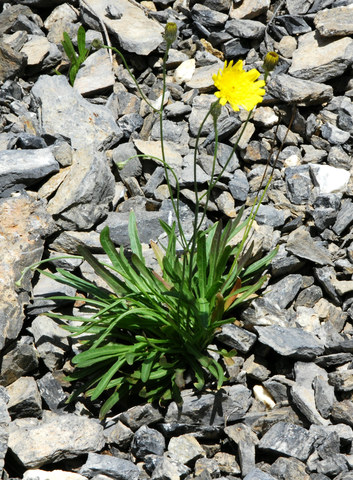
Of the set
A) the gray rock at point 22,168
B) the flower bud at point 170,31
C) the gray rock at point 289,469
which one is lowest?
the gray rock at point 289,469

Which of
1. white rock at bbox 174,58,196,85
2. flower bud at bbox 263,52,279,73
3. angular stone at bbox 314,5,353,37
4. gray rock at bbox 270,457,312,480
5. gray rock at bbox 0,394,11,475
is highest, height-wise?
flower bud at bbox 263,52,279,73

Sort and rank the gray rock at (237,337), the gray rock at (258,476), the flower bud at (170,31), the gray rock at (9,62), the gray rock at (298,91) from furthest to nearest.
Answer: the gray rock at (9,62) → the gray rock at (298,91) → the gray rock at (237,337) → the gray rock at (258,476) → the flower bud at (170,31)

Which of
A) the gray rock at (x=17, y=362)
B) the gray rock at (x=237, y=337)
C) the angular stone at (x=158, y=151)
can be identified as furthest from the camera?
the angular stone at (x=158, y=151)

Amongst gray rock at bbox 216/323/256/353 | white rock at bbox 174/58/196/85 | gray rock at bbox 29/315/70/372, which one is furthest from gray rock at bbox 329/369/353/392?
white rock at bbox 174/58/196/85

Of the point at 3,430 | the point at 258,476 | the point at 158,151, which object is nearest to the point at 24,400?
the point at 3,430

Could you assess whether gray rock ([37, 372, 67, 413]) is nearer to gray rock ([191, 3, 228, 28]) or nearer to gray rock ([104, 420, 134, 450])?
gray rock ([104, 420, 134, 450])

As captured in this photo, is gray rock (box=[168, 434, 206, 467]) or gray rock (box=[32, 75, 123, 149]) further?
gray rock (box=[32, 75, 123, 149])

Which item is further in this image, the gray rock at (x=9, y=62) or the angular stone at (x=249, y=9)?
the angular stone at (x=249, y=9)

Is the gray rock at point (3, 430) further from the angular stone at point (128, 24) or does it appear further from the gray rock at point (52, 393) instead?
the angular stone at point (128, 24)

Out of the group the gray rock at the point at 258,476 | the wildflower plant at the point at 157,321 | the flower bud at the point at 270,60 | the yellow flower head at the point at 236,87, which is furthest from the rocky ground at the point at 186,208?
the flower bud at the point at 270,60
